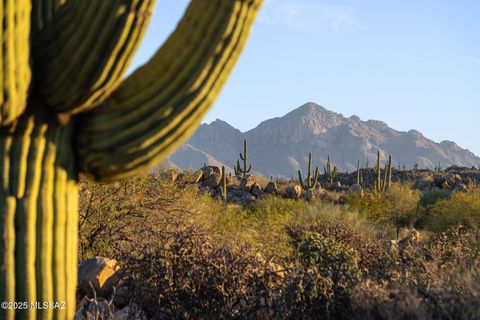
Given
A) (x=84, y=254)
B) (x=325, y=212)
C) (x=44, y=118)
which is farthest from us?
(x=325, y=212)

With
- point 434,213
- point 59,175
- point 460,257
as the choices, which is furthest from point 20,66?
point 434,213

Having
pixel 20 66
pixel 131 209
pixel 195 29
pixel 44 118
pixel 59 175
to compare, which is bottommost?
pixel 131 209

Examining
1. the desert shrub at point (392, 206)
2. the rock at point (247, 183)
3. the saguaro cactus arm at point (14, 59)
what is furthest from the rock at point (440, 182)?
the saguaro cactus arm at point (14, 59)

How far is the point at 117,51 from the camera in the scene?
11.7 ft

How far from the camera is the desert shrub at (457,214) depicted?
1911 centimetres

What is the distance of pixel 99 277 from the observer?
8.30 metres

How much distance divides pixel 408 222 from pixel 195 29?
20.8m

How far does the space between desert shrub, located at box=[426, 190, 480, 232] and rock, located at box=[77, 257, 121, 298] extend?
1320 cm

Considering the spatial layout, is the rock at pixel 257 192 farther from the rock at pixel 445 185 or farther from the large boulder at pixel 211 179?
the rock at pixel 445 185

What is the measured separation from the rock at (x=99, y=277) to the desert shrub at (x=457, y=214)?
13.2 m

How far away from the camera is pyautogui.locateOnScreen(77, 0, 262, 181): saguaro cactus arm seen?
3721 millimetres

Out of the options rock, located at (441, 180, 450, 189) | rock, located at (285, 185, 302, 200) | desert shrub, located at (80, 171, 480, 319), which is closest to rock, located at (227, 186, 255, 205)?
rock, located at (285, 185, 302, 200)

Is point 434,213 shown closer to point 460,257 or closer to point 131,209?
point 131,209

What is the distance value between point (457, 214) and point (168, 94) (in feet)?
57.6
